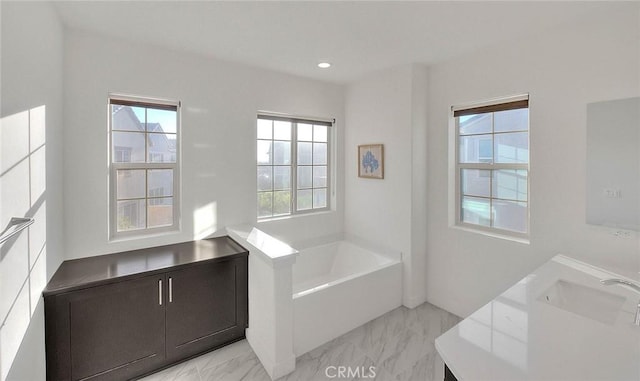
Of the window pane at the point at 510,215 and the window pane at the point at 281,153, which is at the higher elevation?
the window pane at the point at 281,153

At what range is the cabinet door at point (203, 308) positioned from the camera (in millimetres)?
2189

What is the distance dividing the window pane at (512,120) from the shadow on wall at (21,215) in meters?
3.30

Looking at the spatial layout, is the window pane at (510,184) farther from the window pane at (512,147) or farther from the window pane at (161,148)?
the window pane at (161,148)

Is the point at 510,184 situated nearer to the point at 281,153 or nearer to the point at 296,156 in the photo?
the point at 296,156

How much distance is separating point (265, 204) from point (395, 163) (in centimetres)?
153

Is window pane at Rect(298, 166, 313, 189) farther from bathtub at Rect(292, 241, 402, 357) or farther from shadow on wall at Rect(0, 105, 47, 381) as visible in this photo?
shadow on wall at Rect(0, 105, 47, 381)

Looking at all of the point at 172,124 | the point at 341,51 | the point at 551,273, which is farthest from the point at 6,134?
the point at 551,273

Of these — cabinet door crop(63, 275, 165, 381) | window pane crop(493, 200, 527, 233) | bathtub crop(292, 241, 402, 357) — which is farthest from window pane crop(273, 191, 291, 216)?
window pane crop(493, 200, 527, 233)

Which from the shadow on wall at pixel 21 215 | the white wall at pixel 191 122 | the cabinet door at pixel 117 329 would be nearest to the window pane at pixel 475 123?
the white wall at pixel 191 122

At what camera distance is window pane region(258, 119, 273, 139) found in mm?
3303

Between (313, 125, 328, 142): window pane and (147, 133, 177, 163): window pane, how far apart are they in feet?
5.42

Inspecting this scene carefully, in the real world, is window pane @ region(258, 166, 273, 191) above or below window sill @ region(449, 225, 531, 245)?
above

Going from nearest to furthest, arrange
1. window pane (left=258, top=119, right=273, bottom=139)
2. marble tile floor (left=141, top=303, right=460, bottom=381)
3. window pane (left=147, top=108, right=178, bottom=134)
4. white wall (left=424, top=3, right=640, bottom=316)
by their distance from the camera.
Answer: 1. white wall (left=424, top=3, right=640, bottom=316)
2. marble tile floor (left=141, top=303, right=460, bottom=381)
3. window pane (left=147, top=108, right=178, bottom=134)
4. window pane (left=258, top=119, right=273, bottom=139)

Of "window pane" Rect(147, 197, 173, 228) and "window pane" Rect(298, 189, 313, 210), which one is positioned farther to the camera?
"window pane" Rect(298, 189, 313, 210)
